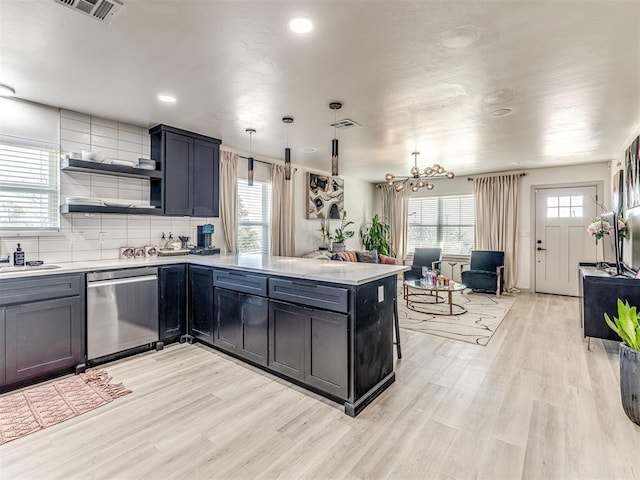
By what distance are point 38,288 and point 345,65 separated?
3134mm

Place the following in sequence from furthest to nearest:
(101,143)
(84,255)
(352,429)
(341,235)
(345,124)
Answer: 1. (341,235)
2. (345,124)
3. (101,143)
4. (84,255)
5. (352,429)

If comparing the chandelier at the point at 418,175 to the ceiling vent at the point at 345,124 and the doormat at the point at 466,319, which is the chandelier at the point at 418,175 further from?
the doormat at the point at 466,319

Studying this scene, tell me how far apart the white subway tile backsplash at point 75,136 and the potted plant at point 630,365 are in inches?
205

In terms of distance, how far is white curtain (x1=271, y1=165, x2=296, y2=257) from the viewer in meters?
5.74

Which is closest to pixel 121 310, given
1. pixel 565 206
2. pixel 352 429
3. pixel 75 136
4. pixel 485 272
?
pixel 75 136

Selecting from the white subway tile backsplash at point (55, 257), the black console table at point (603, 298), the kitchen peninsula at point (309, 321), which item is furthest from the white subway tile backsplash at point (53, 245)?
the black console table at point (603, 298)

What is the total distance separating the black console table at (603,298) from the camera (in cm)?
340

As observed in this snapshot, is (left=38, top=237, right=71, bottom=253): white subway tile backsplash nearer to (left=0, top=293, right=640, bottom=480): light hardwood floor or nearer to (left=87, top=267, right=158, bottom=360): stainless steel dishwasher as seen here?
(left=87, top=267, right=158, bottom=360): stainless steel dishwasher

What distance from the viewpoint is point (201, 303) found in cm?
366

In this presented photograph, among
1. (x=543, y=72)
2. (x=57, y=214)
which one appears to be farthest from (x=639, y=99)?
(x=57, y=214)

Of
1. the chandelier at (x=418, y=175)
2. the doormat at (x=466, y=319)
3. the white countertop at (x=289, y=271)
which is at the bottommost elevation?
the doormat at (x=466, y=319)

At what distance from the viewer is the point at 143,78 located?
2.75 metres

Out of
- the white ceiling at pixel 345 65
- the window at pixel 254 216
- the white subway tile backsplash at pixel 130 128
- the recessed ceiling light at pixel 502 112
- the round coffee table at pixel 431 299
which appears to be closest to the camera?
the white ceiling at pixel 345 65

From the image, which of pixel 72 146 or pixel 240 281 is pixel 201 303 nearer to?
pixel 240 281
